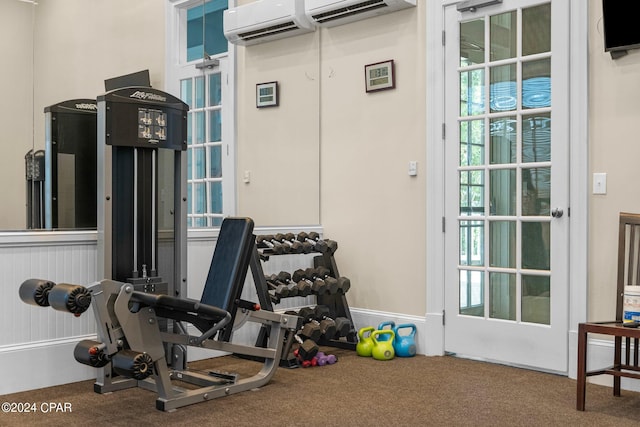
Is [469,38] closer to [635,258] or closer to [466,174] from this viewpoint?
[466,174]

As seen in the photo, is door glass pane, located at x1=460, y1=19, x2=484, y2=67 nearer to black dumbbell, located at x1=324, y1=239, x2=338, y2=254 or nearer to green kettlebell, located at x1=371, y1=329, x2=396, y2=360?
black dumbbell, located at x1=324, y1=239, x2=338, y2=254

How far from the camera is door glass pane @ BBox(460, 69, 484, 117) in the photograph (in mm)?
4648

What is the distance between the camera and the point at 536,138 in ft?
14.2

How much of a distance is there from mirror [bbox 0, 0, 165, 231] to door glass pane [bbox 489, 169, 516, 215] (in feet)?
8.45

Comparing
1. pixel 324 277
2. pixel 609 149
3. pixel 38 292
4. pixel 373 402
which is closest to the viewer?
pixel 38 292

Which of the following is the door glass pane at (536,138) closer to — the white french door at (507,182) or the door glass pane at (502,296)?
the white french door at (507,182)

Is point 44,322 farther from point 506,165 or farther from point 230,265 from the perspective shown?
point 506,165

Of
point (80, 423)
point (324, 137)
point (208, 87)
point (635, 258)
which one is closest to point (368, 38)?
point (324, 137)

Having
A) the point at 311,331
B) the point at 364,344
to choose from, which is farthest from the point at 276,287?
the point at 364,344

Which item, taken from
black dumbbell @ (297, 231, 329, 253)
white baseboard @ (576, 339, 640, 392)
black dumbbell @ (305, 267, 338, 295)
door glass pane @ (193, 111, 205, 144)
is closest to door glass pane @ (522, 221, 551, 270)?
white baseboard @ (576, 339, 640, 392)

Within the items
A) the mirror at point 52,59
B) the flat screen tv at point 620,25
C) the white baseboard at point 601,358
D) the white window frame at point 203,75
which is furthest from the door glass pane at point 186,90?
the white baseboard at point 601,358

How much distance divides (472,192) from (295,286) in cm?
140

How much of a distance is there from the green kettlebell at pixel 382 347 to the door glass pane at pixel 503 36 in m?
2.03

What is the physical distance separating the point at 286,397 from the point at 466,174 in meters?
2.02
